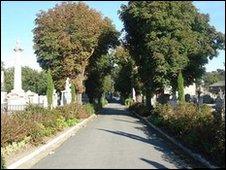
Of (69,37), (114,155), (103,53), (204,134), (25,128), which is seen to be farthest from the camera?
(103,53)

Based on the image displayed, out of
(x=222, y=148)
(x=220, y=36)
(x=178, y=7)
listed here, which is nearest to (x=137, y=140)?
(x=222, y=148)

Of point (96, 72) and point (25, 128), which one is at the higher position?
point (96, 72)

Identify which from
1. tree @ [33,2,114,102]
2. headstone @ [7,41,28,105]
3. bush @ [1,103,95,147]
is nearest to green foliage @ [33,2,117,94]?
tree @ [33,2,114,102]

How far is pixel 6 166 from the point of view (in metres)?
13.5

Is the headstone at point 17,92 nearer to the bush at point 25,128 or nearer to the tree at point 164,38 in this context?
the tree at point 164,38

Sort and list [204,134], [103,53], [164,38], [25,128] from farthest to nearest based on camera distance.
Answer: [103,53]
[164,38]
[25,128]
[204,134]

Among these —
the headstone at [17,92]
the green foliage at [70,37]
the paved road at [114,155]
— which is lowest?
the paved road at [114,155]

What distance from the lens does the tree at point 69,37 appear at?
54438mm

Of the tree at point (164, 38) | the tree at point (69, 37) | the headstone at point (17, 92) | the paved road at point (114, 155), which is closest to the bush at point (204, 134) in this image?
the paved road at point (114, 155)

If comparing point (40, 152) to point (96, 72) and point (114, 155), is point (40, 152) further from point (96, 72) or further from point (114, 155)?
point (96, 72)

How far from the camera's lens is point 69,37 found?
54.2 m

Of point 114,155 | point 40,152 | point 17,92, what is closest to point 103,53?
point 17,92

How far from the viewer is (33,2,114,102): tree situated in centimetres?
5444

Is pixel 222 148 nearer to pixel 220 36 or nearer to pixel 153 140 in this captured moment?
pixel 153 140
